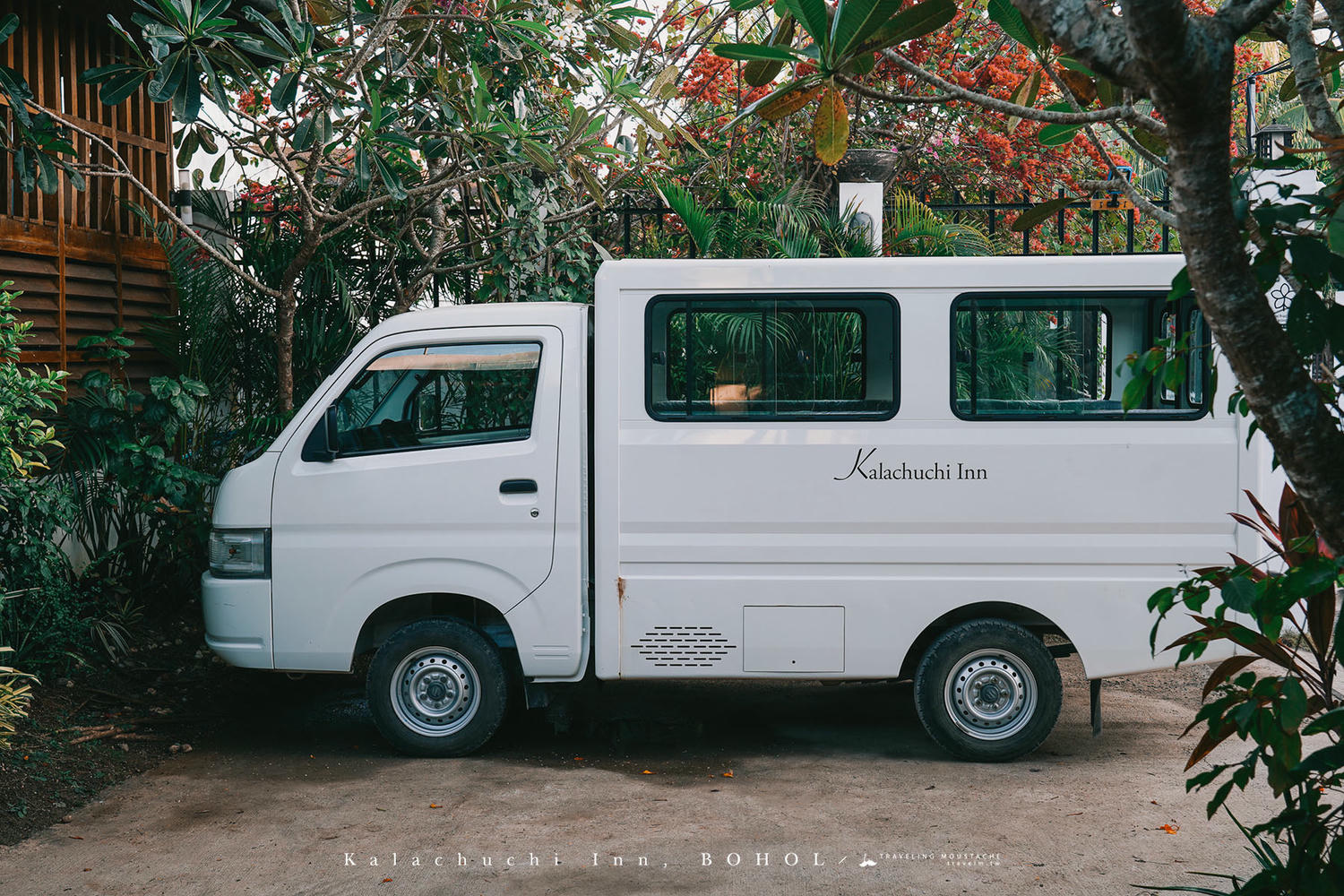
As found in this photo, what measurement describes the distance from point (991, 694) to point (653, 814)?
1768mm

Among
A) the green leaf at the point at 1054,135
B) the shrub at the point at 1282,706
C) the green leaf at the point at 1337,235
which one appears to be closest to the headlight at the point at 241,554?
the green leaf at the point at 1054,135

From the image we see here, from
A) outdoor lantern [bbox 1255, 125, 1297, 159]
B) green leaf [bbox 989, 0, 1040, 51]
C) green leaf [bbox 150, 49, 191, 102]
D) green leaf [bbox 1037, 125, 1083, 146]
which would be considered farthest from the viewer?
outdoor lantern [bbox 1255, 125, 1297, 159]

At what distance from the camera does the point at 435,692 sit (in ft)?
19.0

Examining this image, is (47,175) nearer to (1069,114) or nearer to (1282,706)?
(1069,114)

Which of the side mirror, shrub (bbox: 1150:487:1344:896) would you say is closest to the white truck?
the side mirror

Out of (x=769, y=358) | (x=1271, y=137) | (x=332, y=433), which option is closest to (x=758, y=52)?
(x=769, y=358)

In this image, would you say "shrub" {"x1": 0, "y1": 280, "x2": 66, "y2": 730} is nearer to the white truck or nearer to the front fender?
the white truck

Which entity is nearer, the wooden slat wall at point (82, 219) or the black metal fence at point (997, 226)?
the wooden slat wall at point (82, 219)

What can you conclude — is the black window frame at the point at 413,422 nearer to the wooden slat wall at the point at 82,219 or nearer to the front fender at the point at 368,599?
the front fender at the point at 368,599

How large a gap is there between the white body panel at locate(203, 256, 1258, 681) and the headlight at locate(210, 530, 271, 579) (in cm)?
6

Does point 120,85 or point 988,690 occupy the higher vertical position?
point 120,85

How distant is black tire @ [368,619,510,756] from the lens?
574cm

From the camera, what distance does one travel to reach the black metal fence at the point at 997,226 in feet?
28.8

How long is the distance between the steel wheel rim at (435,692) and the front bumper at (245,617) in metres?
0.64
